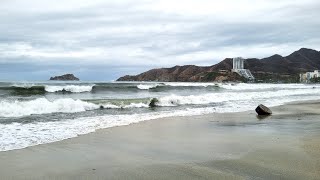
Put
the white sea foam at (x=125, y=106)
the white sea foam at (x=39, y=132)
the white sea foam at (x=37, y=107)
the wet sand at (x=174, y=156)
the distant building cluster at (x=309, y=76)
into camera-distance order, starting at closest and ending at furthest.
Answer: the wet sand at (x=174, y=156)
the white sea foam at (x=39, y=132)
the white sea foam at (x=37, y=107)
the white sea foam at (x=125, y=106)
the distant building cluster at (x=309, y=76)

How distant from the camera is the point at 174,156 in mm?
7082

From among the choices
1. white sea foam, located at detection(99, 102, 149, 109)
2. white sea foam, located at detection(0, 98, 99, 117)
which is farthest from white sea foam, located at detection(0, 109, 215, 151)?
white sea foam, located at detection(99, 102, 149, 109)

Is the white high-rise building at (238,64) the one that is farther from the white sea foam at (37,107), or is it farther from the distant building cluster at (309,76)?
the white sea foam at (37,107)

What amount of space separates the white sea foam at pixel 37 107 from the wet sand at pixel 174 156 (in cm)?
704

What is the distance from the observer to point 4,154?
7.23m

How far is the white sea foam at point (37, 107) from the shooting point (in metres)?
15.9

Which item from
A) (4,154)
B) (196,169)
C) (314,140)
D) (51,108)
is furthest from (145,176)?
(51,108)

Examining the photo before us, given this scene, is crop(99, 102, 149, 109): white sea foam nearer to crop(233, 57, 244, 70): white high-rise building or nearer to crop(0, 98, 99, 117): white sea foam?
crop(0, 98, 99, 117): white sea foam

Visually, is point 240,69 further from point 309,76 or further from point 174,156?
point 174,156

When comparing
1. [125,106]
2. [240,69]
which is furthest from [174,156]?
[240,69]

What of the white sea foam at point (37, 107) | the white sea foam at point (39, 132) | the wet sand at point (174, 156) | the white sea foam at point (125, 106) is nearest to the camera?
the wet sand at point (174, 156)

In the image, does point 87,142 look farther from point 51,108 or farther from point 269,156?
point 51,108

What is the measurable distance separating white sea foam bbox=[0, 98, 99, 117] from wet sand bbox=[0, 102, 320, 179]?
277 inches

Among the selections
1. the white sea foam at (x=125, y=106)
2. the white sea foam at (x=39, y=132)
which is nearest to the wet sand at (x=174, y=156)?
the white sea foam at (x=39, y=132)
